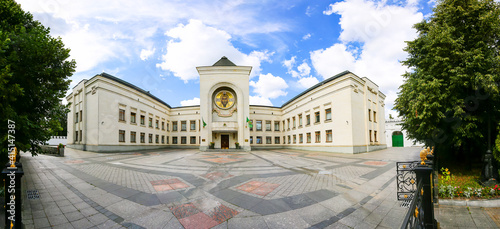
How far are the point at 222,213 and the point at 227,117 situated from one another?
26412 mm

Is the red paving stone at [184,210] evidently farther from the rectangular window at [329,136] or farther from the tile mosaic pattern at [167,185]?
the rectangular window at [329,136]

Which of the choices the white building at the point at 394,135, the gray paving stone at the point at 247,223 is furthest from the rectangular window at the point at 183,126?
the white building at the point at 394,135

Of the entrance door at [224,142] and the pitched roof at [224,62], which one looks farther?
the pitched roof at [224,62]

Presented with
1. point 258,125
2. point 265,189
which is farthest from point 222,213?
point 258,125

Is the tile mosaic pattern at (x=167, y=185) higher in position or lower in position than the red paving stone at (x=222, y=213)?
lower

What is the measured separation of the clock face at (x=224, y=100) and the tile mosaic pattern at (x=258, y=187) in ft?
79.4

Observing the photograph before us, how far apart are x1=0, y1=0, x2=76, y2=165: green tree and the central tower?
22.7 meters

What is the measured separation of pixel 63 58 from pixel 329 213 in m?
9.07

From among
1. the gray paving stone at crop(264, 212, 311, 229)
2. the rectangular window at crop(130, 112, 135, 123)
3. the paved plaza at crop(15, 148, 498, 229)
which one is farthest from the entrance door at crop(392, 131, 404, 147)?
the rectangular window at crop(130, 112, 135, 123)

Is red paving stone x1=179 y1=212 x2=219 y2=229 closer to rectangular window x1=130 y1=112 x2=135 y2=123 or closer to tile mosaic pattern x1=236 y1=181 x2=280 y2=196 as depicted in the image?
tile mosaic pattern x1=236 y1=181 x2=280 y2=196

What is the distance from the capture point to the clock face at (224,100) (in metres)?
30.7

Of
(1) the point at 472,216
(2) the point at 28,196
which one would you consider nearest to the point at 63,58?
(2) the point at 28,196

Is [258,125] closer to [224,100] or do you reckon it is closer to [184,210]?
[224,100]

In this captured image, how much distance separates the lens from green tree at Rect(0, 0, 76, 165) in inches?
195
